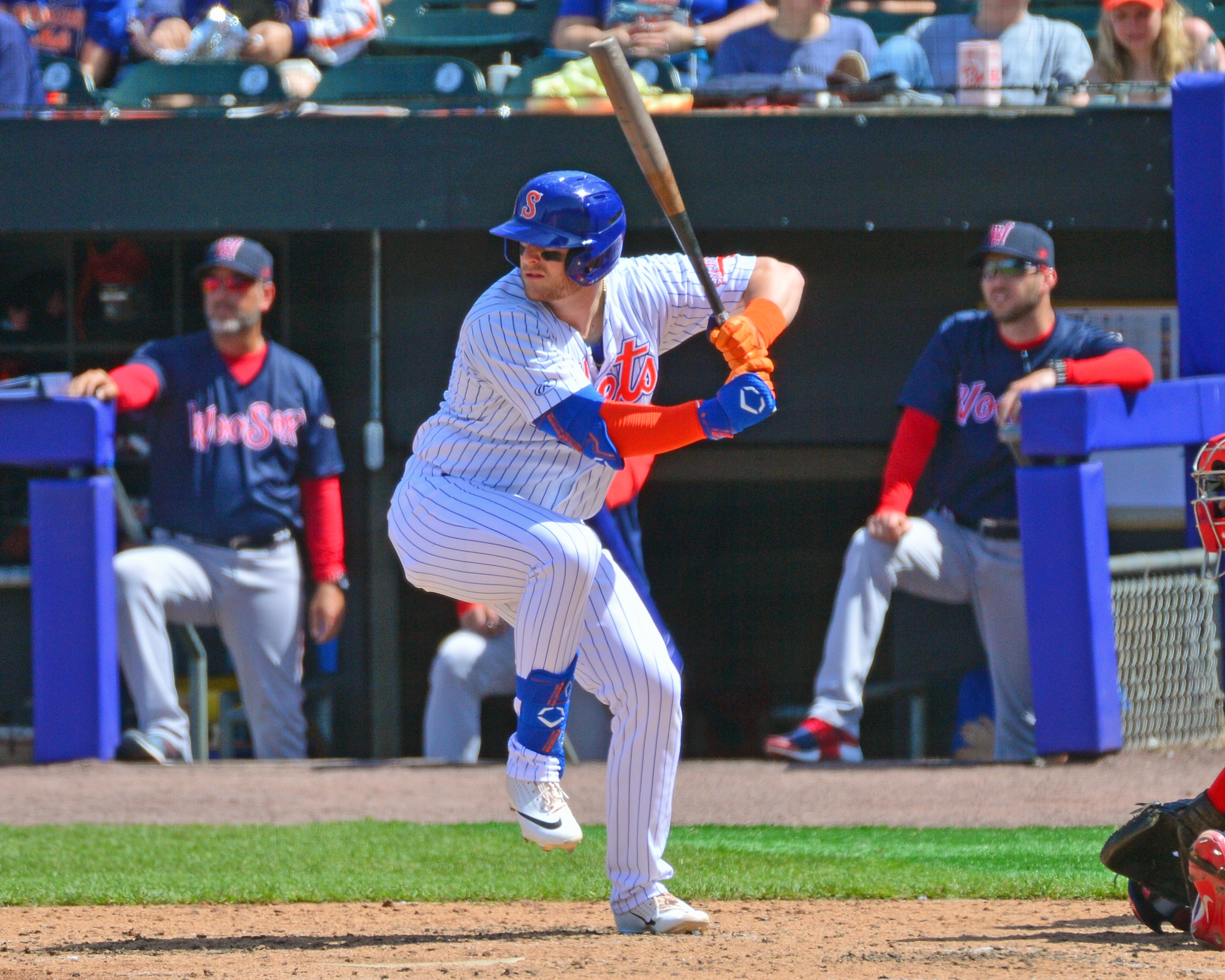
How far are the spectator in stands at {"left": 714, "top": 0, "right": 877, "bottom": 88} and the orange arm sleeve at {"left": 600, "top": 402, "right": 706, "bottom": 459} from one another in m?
3.46

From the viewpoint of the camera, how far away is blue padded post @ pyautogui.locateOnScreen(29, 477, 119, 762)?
19.2 ft

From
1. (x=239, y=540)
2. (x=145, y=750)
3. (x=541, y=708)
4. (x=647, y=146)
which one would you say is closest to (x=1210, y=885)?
(x=541, y=708)

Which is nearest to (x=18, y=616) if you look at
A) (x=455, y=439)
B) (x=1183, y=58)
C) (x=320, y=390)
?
(x=320, y=390)

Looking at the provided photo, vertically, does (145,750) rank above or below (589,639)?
below

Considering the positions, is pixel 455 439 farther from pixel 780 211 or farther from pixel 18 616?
pixel 18 616

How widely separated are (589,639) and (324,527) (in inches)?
117

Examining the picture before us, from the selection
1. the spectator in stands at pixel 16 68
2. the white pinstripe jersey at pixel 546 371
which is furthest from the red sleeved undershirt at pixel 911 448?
the spectator in stands at pixel 16 68

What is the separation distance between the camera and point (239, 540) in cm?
616

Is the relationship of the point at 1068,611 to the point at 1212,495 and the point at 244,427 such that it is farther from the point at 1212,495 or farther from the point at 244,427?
the point at 244,427

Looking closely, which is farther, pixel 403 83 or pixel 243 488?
pixel 403 83

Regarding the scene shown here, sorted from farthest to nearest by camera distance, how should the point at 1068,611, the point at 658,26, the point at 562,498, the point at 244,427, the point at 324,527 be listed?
the point at 658,26 < the point at 324,527 < the point at 244,427 < the point at 1068,611 < the point at 562,498

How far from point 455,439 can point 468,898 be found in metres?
1.14

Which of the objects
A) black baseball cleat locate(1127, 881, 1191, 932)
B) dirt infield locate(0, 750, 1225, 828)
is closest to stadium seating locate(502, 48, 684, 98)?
dirt infield locate(0, 750, 1225, 828)

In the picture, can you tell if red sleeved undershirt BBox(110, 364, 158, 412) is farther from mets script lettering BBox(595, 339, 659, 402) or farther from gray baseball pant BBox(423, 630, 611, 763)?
mets script lettering BBox(595, 339, 659, 402)
